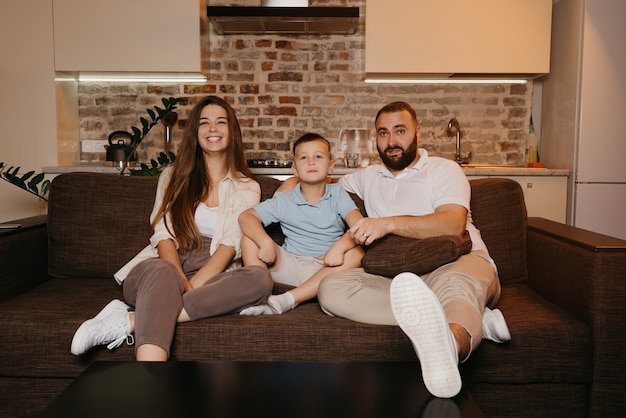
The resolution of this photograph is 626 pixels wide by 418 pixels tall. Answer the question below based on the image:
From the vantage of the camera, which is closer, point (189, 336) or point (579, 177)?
point (189, 336)

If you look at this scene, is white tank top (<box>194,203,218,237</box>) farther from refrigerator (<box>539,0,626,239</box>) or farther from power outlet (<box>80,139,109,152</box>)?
refrigerator (<box>539,0,626,239</box>)

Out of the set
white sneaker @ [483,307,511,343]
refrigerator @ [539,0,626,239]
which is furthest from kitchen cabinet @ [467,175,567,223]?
white sneaker @ [483,307,511,343]

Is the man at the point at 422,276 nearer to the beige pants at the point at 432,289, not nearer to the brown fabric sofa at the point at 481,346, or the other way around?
the beige pants at the point at 432,289

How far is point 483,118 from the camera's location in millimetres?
4168

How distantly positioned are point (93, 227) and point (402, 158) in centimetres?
135

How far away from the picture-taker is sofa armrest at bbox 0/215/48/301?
2.06m

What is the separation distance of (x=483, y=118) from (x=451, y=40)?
0.74 meters

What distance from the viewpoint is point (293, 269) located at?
2156mm

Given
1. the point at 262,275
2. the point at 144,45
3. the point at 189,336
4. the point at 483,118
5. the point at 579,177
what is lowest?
the point at 189,336

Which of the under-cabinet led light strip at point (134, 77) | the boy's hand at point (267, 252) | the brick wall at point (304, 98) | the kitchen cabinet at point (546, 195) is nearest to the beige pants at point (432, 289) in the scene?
the boy's hand at point (267, 252)

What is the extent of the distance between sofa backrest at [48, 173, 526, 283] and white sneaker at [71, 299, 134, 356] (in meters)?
0.59

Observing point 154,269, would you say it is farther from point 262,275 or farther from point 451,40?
point 451,40

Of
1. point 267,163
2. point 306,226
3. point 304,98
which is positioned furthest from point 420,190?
point 304,98

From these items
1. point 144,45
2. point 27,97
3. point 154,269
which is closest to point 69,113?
point 27,97
